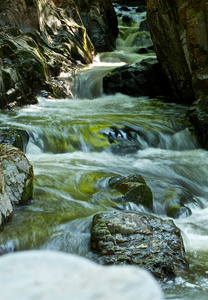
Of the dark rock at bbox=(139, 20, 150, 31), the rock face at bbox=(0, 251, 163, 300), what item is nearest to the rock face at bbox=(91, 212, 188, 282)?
the rock face at bbox=(0, 251, 163, 300)

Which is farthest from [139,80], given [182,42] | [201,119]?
[201,119]

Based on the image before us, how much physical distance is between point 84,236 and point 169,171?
3284 millimetres

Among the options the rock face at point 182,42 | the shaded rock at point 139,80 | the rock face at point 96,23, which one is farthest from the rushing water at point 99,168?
the rock face at point 96,23

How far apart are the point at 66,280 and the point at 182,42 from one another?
Result: 9.51 metres

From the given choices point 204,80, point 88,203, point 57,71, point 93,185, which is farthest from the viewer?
point 57,71

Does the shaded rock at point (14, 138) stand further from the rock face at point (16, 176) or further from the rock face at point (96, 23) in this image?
the rock face at point (96, 23)

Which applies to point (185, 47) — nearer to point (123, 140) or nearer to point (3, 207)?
point (123, 140)

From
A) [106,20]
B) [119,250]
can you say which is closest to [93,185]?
[119,250]

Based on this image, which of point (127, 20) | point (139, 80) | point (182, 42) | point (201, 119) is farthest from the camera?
point (127, 20)

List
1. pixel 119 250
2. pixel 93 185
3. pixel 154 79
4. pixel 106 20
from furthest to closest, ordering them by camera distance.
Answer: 1. pixel 106 20
2. pixel 154 79
3. pixel 93 185
4. pixel 119 250

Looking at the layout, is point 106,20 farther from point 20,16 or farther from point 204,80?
point 204,80

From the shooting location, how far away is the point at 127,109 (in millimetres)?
10719

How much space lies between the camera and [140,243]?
3.09m

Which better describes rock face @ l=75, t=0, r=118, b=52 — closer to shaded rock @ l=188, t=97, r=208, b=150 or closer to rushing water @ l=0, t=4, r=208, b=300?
→ rushing water @ l=0, t=4, r=208, b=300
